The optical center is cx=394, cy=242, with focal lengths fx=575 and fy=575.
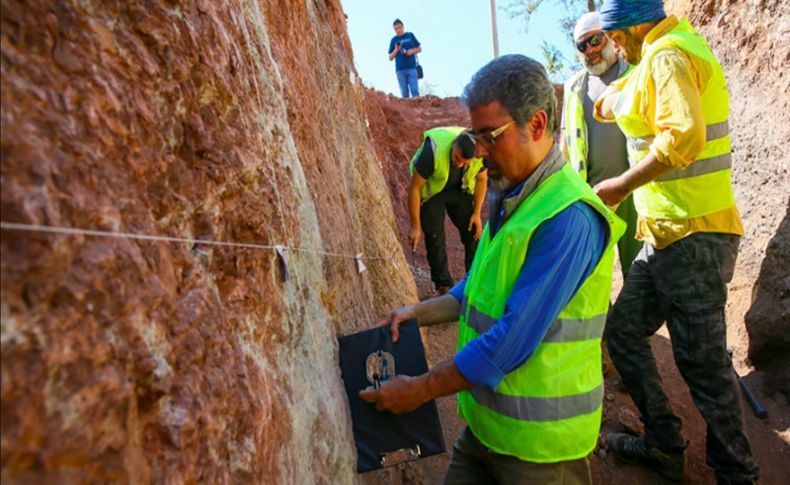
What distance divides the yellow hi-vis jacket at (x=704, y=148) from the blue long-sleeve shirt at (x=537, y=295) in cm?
146

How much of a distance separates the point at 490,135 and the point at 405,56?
9525 mm

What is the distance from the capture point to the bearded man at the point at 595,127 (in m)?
4.13

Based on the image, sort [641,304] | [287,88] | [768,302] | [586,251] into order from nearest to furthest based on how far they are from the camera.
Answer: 1. [586,251]
2. [287,88]
3. [641,304]
4. [768,302]

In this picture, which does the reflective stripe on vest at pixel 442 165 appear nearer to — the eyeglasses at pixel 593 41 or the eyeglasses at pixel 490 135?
the eyeglasses at pixel 593 41

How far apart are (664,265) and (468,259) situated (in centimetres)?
290

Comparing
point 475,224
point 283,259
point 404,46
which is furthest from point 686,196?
point 404,46

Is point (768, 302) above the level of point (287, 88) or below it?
below

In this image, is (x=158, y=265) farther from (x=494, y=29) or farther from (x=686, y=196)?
(x=494, y=29)

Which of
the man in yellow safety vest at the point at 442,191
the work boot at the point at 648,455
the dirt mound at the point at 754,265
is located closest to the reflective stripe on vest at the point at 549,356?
the dirt mound at the point at 754,265

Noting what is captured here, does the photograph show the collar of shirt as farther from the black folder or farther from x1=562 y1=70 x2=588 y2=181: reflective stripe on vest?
x1=562 y1=70 x2=588 y2=181: reflective stripe on vest

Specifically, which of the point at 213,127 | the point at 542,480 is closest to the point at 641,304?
the point at 542,480

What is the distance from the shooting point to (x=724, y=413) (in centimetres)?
296

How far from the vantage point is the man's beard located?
4145 millimetres

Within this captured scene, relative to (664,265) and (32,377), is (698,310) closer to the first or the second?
(664,265)
